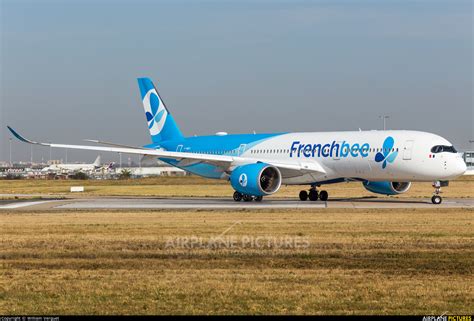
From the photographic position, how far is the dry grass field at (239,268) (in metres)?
13.4

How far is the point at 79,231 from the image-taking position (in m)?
25.6

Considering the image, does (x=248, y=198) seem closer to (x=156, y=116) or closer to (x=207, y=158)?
(x=207, y=158)

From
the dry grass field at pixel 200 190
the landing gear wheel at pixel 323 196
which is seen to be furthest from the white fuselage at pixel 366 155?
the dry grass field at pixel 200 190

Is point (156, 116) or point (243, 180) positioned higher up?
point (156, 116)

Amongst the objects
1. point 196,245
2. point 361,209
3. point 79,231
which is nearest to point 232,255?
point 196,245

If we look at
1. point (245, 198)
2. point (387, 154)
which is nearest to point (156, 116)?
point (245, 198)

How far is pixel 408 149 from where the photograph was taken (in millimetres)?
40750

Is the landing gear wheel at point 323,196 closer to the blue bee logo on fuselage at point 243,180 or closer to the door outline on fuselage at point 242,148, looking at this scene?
the door outline on fuselage at point 242,148

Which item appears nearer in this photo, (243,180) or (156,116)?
(243,180)

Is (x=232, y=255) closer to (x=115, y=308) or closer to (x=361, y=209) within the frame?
(x=115, y=308)

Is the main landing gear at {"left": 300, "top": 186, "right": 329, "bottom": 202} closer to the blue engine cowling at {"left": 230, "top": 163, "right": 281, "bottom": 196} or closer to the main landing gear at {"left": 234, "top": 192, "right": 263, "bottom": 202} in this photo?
the main landing gear at {"left": 234, "top": 192, "right": 263, "bottom": 202}

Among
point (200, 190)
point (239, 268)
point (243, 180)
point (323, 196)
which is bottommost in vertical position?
point (239, 268)

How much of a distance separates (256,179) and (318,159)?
4.31m

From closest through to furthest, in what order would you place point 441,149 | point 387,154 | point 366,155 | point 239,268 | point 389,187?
point 239,268
point 441,149
point 387,154
point 366,155
point 389,187
